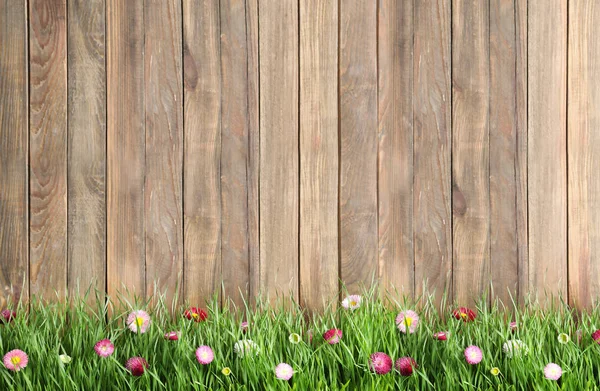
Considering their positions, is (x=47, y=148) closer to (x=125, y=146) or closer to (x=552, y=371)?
(x=125, y=146)

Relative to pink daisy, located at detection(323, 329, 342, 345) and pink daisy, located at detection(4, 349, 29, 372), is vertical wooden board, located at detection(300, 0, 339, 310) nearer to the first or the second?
pink daisy, located at detection(323, 329, 342, 345)

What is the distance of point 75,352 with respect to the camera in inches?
72.0

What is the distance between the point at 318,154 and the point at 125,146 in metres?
0.69

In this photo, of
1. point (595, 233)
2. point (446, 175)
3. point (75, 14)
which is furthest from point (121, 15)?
point (595, 233)

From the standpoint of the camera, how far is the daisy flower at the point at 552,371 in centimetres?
164

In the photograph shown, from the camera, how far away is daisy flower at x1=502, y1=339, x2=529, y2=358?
1735 millimetres

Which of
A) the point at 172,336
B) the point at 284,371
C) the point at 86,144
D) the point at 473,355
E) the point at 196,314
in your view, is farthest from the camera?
the point at 86,144

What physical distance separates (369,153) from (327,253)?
395 millimetres

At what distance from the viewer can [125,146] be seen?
2.12 m

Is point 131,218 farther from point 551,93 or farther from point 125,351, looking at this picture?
point 551,93

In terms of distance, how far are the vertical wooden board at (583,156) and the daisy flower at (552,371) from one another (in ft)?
2.19

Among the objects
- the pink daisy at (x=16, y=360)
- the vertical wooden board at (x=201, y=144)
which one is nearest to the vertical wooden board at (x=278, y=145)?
the vertical wooden board at (x=201, y=144)

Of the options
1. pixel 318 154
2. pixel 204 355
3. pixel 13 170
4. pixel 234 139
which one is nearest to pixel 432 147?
pixel 318 154

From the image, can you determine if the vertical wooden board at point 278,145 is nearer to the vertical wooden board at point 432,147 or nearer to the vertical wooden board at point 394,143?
the vertical wooden board at point 394,143
